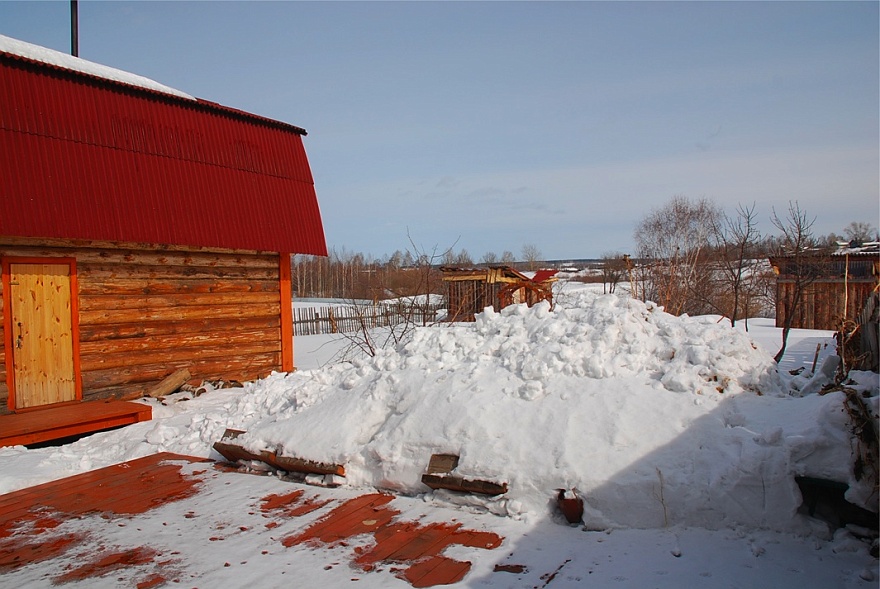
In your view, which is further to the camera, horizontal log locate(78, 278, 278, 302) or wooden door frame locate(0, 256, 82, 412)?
horizontal log locate(78, 278, 278, 302)

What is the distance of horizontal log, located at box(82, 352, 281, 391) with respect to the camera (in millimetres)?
8531

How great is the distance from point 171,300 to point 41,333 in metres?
1.88

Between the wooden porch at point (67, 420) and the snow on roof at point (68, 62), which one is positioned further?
the snow on roof at point (68, 62)

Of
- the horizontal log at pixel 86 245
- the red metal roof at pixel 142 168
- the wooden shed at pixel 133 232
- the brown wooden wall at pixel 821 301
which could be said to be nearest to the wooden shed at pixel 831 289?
the brown wooden wall at pixel 821 301

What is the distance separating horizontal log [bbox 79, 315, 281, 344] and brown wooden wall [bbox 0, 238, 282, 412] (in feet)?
0.05

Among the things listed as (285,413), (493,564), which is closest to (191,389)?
(285,413)

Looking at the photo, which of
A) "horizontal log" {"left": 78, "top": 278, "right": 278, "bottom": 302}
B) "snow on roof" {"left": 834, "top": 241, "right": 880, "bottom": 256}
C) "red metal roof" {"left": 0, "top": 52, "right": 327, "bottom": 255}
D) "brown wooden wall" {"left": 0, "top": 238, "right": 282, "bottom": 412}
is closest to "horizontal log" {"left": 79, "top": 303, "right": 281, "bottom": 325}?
"brown wooden wall" {"left": 0, "top": 238, "right": 282, "bottom": 412}

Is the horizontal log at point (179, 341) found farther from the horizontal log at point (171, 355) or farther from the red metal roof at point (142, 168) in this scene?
the red metal roof at point (142, 168)

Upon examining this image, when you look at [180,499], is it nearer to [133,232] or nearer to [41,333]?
[41,333]

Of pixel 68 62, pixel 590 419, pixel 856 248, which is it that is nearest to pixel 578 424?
pixel 590 419

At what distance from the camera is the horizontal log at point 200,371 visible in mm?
8531

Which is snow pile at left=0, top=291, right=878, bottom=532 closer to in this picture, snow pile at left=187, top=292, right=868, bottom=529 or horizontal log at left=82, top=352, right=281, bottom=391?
snow pile at left=187, top=292, right=868, bottom=529

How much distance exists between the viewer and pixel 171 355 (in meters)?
9.38

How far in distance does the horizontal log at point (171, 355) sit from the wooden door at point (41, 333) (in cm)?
33
